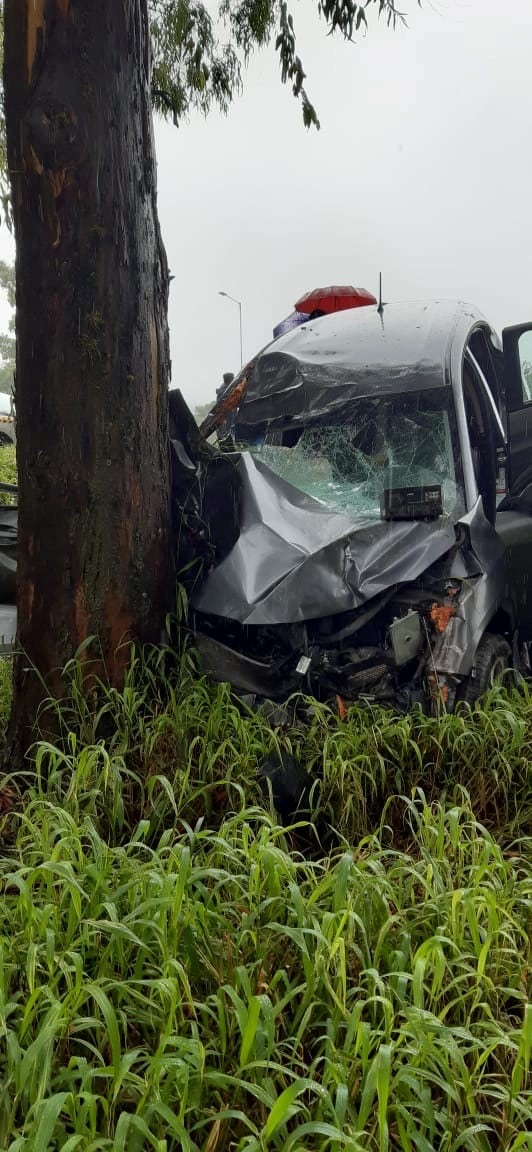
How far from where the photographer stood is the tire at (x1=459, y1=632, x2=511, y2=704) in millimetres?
3939

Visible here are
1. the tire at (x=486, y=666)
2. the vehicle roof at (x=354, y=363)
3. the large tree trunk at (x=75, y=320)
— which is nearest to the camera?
the large tree trunk at (x=75, y=320)

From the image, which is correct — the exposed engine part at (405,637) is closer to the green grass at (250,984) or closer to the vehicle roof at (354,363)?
the green grass at (250,984)

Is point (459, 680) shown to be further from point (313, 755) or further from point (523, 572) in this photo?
point (523, 572)

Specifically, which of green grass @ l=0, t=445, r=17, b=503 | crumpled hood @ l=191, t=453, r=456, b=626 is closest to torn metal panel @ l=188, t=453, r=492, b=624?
crumpled hood @ l=191, t=453, r=456, b=626

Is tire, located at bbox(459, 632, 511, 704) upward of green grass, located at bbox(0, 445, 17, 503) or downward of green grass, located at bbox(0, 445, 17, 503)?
downward

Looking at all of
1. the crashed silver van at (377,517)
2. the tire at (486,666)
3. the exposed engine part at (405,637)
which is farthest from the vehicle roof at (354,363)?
the exposed engine part at (405,637)

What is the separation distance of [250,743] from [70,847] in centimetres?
110

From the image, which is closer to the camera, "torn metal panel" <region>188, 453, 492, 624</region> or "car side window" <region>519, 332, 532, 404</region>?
"torn metal panel" <region>188, 453, 492, 624</region>

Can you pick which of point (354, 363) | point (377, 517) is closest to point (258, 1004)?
point (377, 517)

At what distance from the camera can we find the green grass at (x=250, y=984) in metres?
1.61

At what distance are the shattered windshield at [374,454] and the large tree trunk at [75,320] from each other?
1.38 meters

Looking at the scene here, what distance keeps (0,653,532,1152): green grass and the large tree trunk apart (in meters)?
0.66

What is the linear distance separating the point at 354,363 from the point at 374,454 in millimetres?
625

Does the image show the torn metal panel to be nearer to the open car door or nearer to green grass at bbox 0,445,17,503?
the open car door
